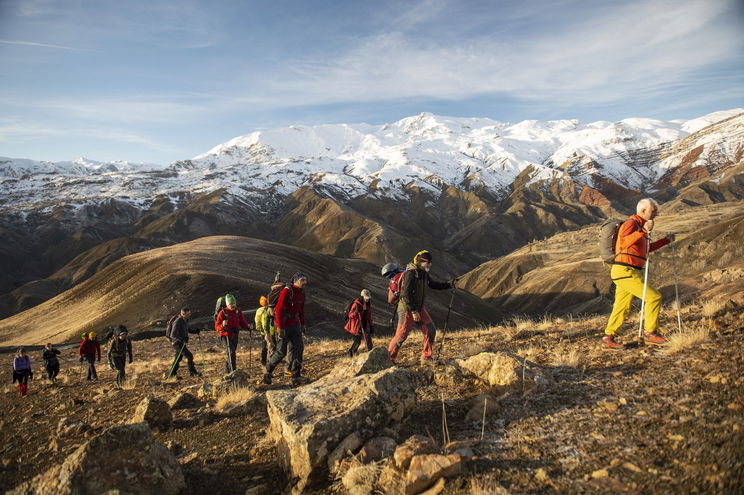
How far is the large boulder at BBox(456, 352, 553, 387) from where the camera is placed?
5258mm

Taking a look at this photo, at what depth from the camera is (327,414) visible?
4.22m

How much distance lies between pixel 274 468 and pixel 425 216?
7139 inches

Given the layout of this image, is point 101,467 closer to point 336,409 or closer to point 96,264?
point 336,409

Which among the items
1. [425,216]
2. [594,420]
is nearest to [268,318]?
[594,420]

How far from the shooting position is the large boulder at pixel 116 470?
3627 millimetres

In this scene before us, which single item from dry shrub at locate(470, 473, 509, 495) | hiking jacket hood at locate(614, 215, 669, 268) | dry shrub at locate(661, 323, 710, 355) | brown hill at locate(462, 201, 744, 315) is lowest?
brown hill at locate(462, 201, 744, 315)

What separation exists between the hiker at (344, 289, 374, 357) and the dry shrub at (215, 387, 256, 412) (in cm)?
403

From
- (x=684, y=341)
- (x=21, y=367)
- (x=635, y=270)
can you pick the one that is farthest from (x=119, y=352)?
(x=684, y=341)

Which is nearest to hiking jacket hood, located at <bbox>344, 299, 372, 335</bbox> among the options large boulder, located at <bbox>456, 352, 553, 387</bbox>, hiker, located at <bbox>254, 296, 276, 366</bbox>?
hiker, located at <bbox>254, 296, 276, 366</bbox>

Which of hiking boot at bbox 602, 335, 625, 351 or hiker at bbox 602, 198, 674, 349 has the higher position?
hiker at bbox 602, 198, 674, 349

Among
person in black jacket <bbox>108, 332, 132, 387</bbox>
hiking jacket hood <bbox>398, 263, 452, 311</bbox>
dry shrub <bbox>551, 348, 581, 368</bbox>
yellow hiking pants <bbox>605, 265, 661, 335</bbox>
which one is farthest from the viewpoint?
person in black jacket <bbox>108, 332, 132, 387</bbox>

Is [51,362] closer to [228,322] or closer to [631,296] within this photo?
[228,322]

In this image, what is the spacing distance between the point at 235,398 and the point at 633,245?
22.2 ft

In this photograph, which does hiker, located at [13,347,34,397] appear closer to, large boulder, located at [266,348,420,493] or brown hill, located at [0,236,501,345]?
large boulder, located at [266,348,420,493]
